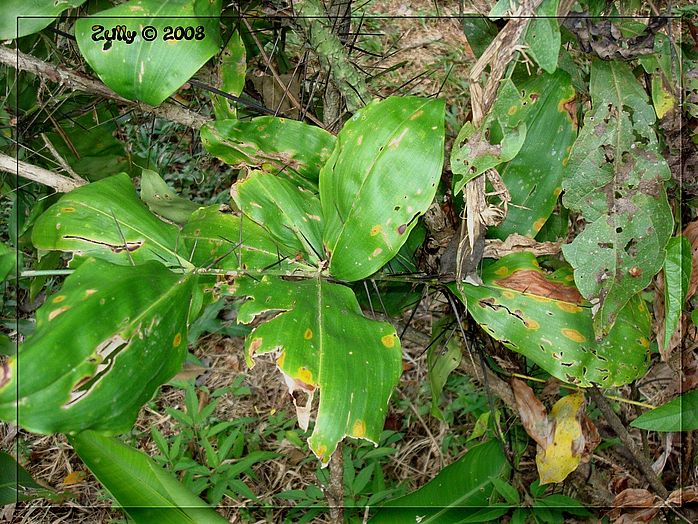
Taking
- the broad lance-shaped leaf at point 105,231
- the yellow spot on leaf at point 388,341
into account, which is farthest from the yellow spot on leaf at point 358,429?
the broad lance-shaped leaf at point 105,231

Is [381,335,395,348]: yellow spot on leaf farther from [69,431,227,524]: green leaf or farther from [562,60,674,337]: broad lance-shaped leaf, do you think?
[69,431,227,524]: green leaf

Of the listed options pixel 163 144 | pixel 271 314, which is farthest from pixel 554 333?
pixel 163 144

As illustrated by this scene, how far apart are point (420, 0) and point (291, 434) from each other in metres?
1.57

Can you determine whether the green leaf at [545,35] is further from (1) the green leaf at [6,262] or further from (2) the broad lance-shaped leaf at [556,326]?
(1) the green leaf at [6,262]

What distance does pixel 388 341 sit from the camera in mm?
827

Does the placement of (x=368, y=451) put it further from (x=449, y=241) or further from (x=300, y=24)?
(x=300, y=24)

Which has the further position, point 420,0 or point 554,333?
point 420,0

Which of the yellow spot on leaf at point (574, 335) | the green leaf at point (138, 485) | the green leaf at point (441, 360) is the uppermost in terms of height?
the yellow spot on leaf at point (574, 335)

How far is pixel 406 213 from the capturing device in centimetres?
83

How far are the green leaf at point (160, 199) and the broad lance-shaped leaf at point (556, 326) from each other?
497mm

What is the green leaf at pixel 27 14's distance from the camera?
3.02 feet

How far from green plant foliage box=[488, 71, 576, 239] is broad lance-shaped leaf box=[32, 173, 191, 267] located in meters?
0.49

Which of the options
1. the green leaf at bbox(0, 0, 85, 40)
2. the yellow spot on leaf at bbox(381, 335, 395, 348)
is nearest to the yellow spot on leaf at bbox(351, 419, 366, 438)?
the yellow spot on leaf at bbox(381, 335, 395, 348)

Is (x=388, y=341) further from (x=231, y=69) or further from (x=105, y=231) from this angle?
(x=231, y=69)
